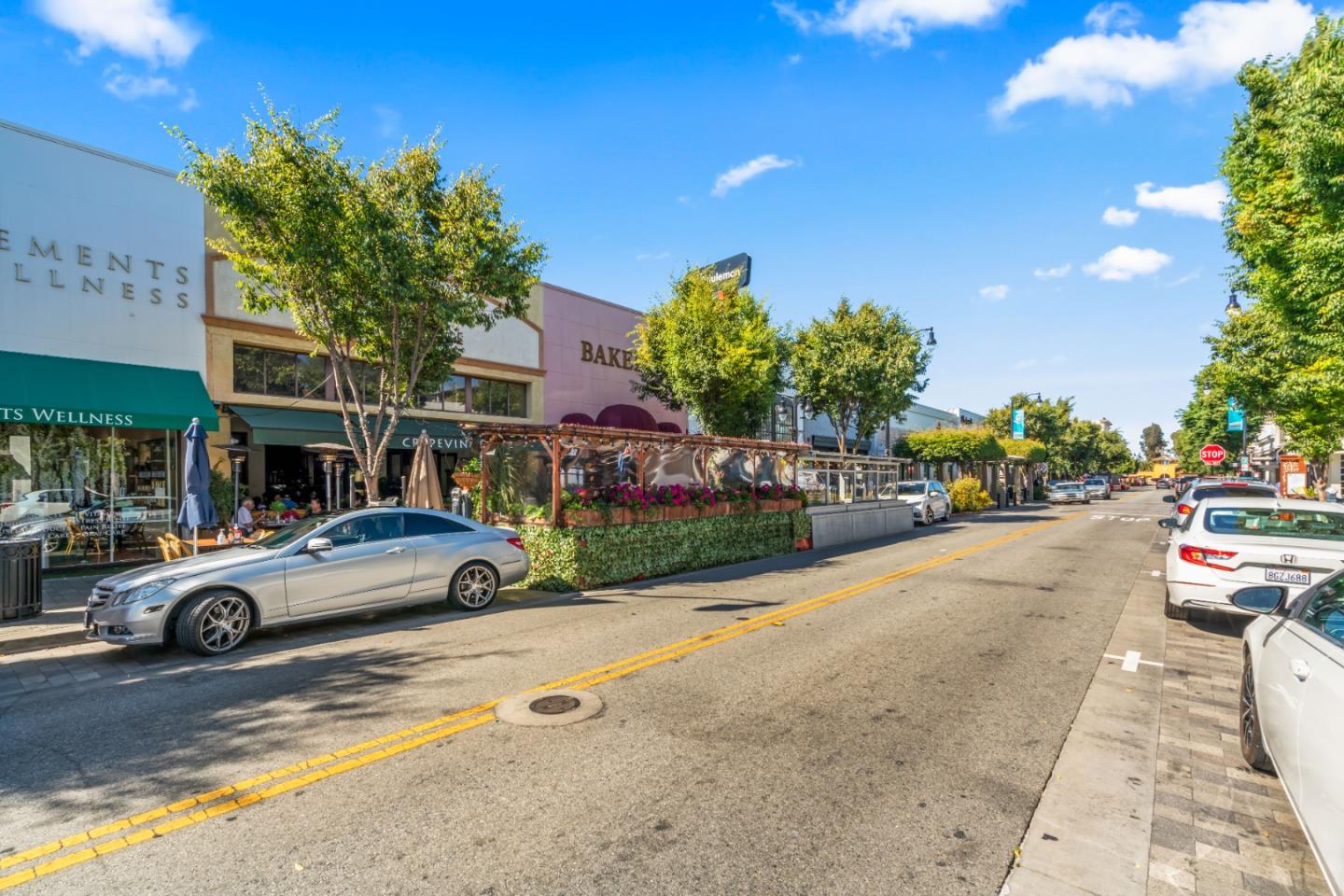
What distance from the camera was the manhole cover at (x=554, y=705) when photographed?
5293 millimetres

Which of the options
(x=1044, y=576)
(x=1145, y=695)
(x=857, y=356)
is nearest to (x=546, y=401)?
(x=857, y=356)

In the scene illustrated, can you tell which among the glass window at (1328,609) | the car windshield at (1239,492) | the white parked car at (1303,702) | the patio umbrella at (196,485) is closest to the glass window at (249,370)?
the patio umbrella at (196,485)

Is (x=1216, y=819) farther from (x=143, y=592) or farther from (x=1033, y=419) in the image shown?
(x=1033, y=419)

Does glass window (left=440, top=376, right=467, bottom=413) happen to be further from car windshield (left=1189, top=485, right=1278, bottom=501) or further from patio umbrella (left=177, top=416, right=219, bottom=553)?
car windshield (left=1189, top=485, right=1278, bottom=501)

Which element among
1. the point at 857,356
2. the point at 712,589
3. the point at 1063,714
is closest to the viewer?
the point at 1063,714

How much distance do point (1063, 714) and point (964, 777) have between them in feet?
5.76

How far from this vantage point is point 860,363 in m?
27.2

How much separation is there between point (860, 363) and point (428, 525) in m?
21.2

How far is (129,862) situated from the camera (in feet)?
10.9

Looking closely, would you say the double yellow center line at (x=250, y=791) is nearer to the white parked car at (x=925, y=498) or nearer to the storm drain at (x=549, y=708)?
the storm drain at (x=549, y=708)

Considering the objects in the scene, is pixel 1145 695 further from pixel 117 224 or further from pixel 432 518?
pixel 117 224

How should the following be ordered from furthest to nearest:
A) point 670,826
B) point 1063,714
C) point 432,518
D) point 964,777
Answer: point 432,518
point 1063,714
point 964,777
point 670,826

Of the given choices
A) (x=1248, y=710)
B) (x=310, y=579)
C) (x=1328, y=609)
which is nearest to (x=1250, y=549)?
(x=1248, y=710)

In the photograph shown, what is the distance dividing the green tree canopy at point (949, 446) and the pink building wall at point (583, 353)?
15.9 m
